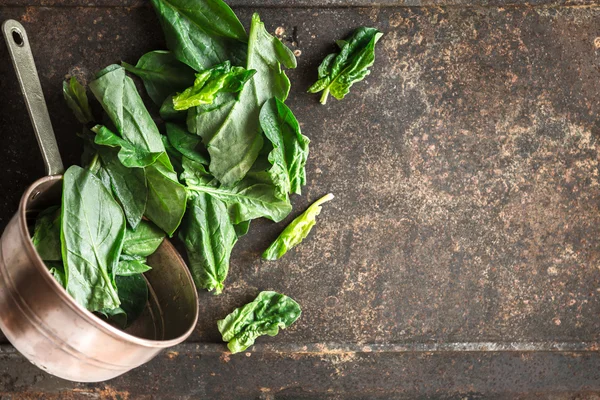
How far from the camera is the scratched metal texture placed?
1.56m

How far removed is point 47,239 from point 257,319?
2.00ft

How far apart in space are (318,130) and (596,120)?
2.64 feet

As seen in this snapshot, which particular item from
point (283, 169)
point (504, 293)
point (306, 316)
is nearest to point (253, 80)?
point (283, 169)

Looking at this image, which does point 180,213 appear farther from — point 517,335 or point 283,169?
point 517,335

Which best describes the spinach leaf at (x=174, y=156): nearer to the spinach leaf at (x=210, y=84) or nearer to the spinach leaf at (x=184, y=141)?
the spinach leaf at (x=184, y=141)

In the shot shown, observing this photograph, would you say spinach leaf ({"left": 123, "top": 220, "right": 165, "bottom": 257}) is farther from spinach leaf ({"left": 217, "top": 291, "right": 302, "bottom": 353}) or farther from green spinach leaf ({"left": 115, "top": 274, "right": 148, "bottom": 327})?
spinach leaf ({"left": 217, "top": 291, "right": 302, "bottom": 353})

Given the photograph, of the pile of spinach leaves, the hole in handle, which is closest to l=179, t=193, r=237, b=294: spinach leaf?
the pile of spinach leaves

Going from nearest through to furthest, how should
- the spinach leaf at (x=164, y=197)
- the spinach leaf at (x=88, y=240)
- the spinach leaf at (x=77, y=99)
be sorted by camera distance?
the spinach leaf at (x=88, y=240) → the spinach leaf at (x=164, y=197) → the spinach leaf at (x=77, y=99)

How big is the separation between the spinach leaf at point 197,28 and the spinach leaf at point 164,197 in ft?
0.92

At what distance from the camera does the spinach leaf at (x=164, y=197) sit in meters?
1.39

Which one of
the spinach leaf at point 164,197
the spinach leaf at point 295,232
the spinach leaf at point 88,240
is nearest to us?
the spinach leaf at point 88,240

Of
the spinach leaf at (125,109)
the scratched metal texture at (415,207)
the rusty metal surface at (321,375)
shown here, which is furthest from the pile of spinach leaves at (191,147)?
the rusty metal surface at (321,375)

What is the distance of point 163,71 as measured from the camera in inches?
58.1

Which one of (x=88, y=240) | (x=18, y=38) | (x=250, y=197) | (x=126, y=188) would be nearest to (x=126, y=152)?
(x=126, y=188)
